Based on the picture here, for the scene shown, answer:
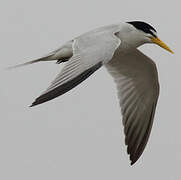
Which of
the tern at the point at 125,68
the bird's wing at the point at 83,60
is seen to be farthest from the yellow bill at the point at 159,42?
the bird's wing at the point at 83,60

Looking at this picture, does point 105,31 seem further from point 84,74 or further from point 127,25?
point 84,74

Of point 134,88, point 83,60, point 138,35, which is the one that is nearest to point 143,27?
point 138,35

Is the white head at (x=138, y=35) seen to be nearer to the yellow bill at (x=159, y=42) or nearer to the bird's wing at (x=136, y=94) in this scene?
the yellow bill at (x=159, y=42)

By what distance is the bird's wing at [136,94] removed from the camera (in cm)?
1222

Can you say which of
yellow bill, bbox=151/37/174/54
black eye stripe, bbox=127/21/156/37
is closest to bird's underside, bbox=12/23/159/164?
black eye stripe, bbox=127/21/156/37

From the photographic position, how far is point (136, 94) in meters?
12.7

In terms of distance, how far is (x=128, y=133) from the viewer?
1230cm

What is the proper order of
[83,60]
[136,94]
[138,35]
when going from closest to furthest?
1. [83,60]
2. [138,35]
3. [136,94]

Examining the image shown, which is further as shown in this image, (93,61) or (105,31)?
(105,31)

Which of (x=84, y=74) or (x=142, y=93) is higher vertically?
(x=84, y=74)

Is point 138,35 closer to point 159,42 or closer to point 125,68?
point 159,42

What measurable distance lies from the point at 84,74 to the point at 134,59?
3.80 metres

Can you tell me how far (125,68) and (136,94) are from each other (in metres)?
0.60

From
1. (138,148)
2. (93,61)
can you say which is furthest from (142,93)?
(93,61)
